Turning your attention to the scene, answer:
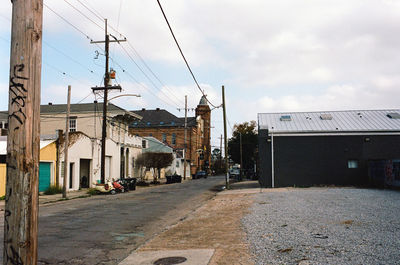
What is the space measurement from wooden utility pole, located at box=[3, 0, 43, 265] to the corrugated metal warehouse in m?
27.4

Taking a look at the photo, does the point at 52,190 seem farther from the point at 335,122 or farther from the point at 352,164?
the point at 335,122

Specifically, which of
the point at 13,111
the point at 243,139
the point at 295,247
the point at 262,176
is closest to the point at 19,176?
the point at 13,111

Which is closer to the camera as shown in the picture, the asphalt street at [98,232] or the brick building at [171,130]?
the asphalt street at [98,232]

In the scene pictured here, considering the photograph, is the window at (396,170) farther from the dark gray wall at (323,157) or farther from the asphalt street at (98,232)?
the asphalt street at (98,232)

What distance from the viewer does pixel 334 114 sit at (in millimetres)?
34688

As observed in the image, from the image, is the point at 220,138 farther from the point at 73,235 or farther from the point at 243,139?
the point at 73,235

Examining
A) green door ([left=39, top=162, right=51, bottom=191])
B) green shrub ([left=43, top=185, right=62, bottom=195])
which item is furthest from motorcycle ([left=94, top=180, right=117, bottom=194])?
green door ([left=39, top=162, right=51, bottom=191])

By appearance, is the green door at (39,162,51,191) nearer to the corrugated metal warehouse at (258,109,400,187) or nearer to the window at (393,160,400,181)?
the corrugated metal warehouse at (258,109,400,187)

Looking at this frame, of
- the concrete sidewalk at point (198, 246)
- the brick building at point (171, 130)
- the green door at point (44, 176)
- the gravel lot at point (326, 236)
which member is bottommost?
the concrete sidewalk at point (198, 246)

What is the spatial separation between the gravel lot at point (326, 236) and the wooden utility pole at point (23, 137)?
434cm

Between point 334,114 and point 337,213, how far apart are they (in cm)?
2396

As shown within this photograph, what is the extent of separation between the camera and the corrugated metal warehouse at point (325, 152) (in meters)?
29.4

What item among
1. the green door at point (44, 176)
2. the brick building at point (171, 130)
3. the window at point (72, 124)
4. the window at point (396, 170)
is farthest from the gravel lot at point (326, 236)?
the brick building at point (171, 130)

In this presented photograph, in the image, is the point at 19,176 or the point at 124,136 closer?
the point at 19,176
